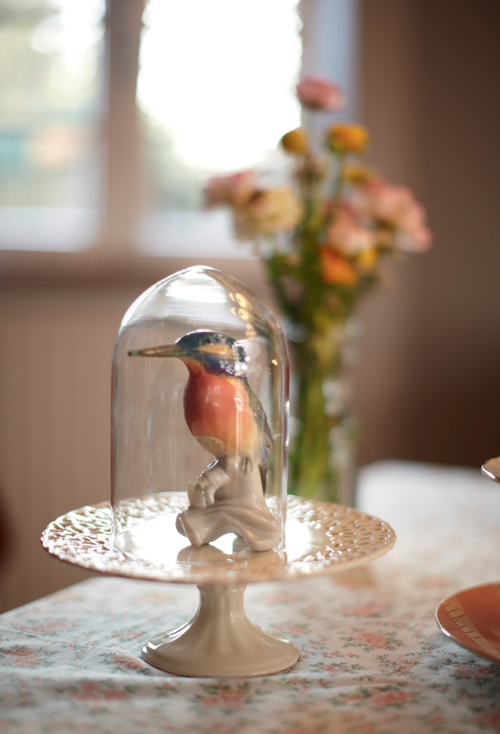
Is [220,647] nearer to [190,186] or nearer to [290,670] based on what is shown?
[290,670]

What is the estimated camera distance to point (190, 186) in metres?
2.41

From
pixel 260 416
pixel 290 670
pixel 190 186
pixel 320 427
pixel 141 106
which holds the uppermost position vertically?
pixel 141 106

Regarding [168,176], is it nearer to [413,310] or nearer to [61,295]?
[61,295]

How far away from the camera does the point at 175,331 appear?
70 centimetres

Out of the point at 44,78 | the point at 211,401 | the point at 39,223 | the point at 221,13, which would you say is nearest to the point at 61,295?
the point at 39,223

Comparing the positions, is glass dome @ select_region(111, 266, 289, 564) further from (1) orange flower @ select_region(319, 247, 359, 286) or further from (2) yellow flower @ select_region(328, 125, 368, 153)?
(2) yellow flower @ select_region(328, 125, 368, 153)

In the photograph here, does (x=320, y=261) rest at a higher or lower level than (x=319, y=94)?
lower

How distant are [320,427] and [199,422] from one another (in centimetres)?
54

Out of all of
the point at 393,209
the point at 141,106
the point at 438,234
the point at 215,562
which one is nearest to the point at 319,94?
the point at 393,209

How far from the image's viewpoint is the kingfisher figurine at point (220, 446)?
0.63 meters

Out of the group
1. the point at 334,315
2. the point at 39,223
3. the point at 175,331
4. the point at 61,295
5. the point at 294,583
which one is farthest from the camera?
the point at 39,223

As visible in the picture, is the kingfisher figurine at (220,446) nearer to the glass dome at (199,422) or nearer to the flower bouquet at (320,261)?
the glass dome at (199,422)

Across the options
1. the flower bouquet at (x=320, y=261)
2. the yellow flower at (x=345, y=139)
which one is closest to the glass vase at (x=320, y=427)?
the flower bouquet at (x=320, y=261)

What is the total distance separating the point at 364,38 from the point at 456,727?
231 cm
